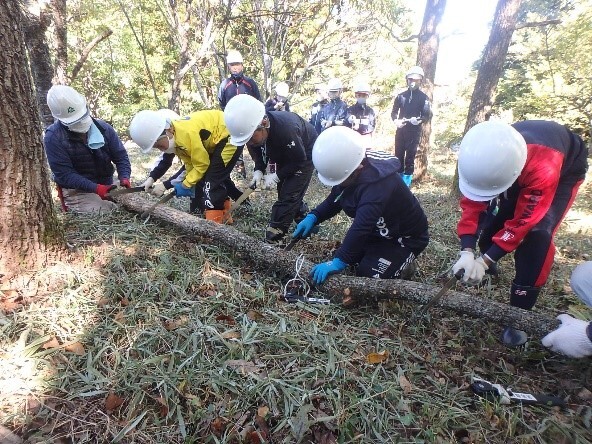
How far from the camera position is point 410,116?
23.1 ft

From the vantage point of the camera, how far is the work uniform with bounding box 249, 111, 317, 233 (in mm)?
3973

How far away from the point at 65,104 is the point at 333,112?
5.69m

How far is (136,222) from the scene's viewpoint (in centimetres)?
400

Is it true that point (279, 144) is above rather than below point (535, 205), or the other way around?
above

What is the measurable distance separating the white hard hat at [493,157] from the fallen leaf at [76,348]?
9.03 feet

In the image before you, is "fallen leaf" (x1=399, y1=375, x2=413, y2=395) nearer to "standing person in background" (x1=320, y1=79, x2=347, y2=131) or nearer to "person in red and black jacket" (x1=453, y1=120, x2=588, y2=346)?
"person in red and black jacket" (x1=453, y1=120, x2=588, y2=346)

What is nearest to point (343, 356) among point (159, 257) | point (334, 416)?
point (334, 416)

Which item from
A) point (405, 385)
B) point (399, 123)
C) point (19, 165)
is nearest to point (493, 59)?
point (399, 123)

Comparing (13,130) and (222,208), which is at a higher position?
(13,130)

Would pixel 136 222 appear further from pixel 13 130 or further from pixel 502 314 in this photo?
pixel 502 314

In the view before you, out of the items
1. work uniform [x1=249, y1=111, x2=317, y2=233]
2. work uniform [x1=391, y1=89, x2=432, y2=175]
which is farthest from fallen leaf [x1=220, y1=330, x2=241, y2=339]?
work uniform [x1=391, y1=89, x2=432, y2=175]

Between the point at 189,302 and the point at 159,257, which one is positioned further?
the point at 159,257

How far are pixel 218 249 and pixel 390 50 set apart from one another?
1840 cm

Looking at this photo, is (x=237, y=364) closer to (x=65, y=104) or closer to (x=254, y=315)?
(x=254, y=315)
